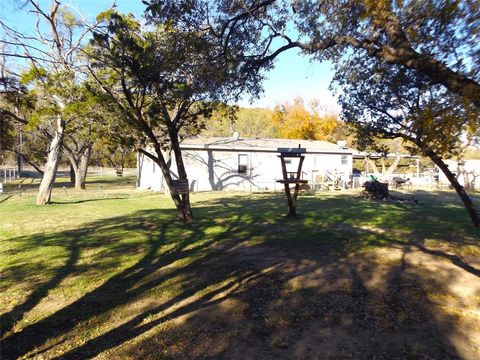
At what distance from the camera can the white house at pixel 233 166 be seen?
25.0 meters

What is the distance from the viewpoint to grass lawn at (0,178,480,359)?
4.27 metres

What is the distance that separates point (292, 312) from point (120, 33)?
6666mm

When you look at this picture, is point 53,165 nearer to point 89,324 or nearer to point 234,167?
point 234,167

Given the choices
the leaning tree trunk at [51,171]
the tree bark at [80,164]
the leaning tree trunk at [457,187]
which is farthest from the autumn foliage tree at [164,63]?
the tree bark at [80,164]

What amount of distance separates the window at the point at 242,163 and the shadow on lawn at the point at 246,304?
16.6 metres

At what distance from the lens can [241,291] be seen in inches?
232

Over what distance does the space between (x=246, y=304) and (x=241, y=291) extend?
0.51 metres

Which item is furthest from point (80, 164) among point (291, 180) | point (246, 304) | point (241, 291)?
point (246, 304)

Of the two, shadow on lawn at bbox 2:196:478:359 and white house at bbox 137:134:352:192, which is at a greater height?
white house at bbox 137:134:352:192

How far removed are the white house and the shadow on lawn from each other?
15307mm

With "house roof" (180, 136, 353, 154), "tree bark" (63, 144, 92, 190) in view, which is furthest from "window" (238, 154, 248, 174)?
"tree bark" (63, 144, 92, 190)

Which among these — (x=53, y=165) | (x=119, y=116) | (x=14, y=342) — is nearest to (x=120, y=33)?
(x=119, y=116)

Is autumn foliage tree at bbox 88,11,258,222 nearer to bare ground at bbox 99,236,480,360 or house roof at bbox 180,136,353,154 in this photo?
bare ground at bbox 99,236,480,360

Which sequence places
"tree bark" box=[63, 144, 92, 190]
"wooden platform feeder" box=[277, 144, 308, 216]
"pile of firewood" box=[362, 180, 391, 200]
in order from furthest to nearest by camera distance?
"tree bark" box=[63, 144, 92, 190], "pile of firewood" box=[362, 180, 391, 200], "wooden platform feeder" box=[277, 144, 308, 216]
